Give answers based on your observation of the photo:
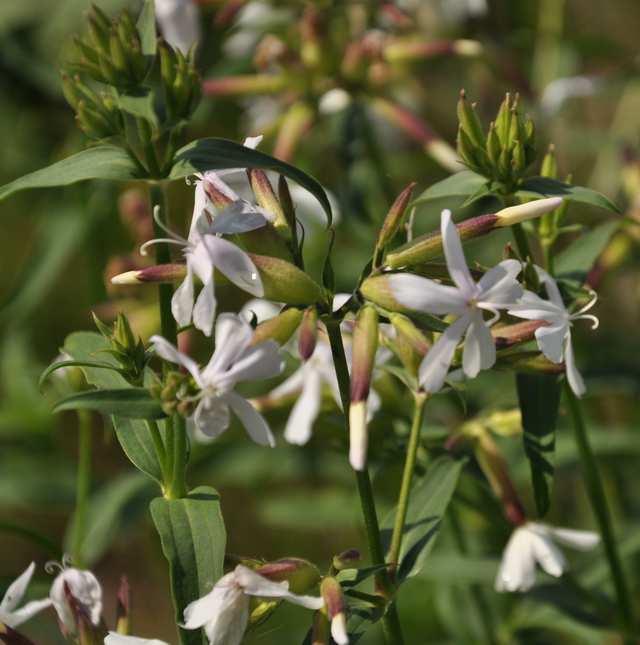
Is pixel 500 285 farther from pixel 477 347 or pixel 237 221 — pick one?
pixel 237 221

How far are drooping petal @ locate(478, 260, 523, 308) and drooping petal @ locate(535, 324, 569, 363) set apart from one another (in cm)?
4

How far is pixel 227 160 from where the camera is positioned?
0.79 m

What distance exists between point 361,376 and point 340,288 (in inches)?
31.8

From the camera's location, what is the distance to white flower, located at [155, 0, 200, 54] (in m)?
1.47

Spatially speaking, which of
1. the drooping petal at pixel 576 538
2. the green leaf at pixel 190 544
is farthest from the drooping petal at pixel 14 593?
the drooping petal at pixel 576 538

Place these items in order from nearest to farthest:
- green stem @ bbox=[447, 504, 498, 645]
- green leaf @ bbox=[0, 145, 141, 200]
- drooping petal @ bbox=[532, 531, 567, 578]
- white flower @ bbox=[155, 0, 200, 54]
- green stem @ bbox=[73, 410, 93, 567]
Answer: green leaf @ bbox=[0, 145, 141, 200] < drooping petal @ bbox=[532, 531, 567, 578] < green stem @ bbox=[73, 410, 93, 567] < green stem @ bbox=[447, 504, 498, 645] < white flower @ bbox=[155, 0, 200, 54]

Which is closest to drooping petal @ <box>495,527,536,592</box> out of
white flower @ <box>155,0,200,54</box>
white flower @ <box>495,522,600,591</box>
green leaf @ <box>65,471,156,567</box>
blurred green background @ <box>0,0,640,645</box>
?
white flower @ <box>495,522,600,591</box>

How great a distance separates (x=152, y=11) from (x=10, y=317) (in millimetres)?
868

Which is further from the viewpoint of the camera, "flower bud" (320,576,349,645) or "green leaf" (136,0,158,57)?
"green leaf" (136,0,158,57)

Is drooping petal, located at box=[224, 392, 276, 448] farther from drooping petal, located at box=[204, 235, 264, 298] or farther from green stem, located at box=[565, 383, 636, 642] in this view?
green stem, located at box=[565, 383, 636, 642]

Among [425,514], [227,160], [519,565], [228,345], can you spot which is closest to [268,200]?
[227,160]

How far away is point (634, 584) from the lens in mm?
1478

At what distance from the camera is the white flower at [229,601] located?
737 mm

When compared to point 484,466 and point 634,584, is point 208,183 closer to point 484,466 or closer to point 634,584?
point 484,466
